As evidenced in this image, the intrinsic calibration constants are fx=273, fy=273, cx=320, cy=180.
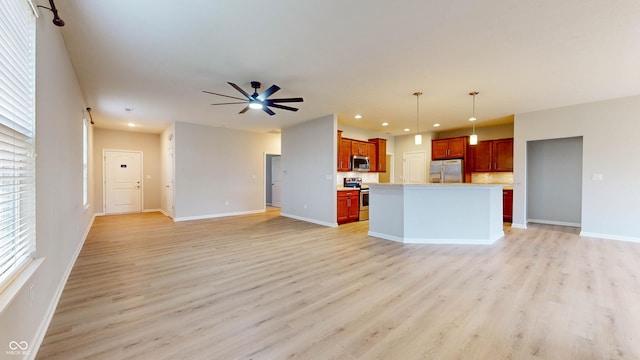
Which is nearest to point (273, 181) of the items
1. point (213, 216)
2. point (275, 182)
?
point (275, 182)

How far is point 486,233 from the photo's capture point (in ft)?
15.2

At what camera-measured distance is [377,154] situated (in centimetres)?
821

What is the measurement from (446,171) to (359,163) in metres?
2.64

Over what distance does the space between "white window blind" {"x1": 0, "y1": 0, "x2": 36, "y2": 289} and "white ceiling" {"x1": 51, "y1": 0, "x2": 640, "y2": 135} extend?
761mm

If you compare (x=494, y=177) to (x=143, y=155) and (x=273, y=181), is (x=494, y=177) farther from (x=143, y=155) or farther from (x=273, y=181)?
(x=143, y=155)

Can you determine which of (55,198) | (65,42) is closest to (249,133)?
(65,42)

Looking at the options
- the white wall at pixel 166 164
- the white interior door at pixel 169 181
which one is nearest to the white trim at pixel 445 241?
the white wall at pixel 166 164

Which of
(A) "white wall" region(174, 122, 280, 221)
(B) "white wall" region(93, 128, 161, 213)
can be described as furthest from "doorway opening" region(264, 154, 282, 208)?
(B) "white wall" region(93, 128, 161, 213)

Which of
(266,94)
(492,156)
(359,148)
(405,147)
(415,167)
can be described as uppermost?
(266,94)

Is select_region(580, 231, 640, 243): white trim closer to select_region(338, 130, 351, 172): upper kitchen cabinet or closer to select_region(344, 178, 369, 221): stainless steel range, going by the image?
select_region(344, 178, 369, 221): stainless steel range

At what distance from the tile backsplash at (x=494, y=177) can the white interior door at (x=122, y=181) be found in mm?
10208

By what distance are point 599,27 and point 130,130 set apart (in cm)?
1015

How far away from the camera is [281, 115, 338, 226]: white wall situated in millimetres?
6355

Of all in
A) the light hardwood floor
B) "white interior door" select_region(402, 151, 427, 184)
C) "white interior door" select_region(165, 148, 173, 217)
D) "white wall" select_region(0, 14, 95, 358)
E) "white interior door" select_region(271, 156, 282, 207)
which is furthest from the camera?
"white interior door" select_region(271, 156, 282, 207)
